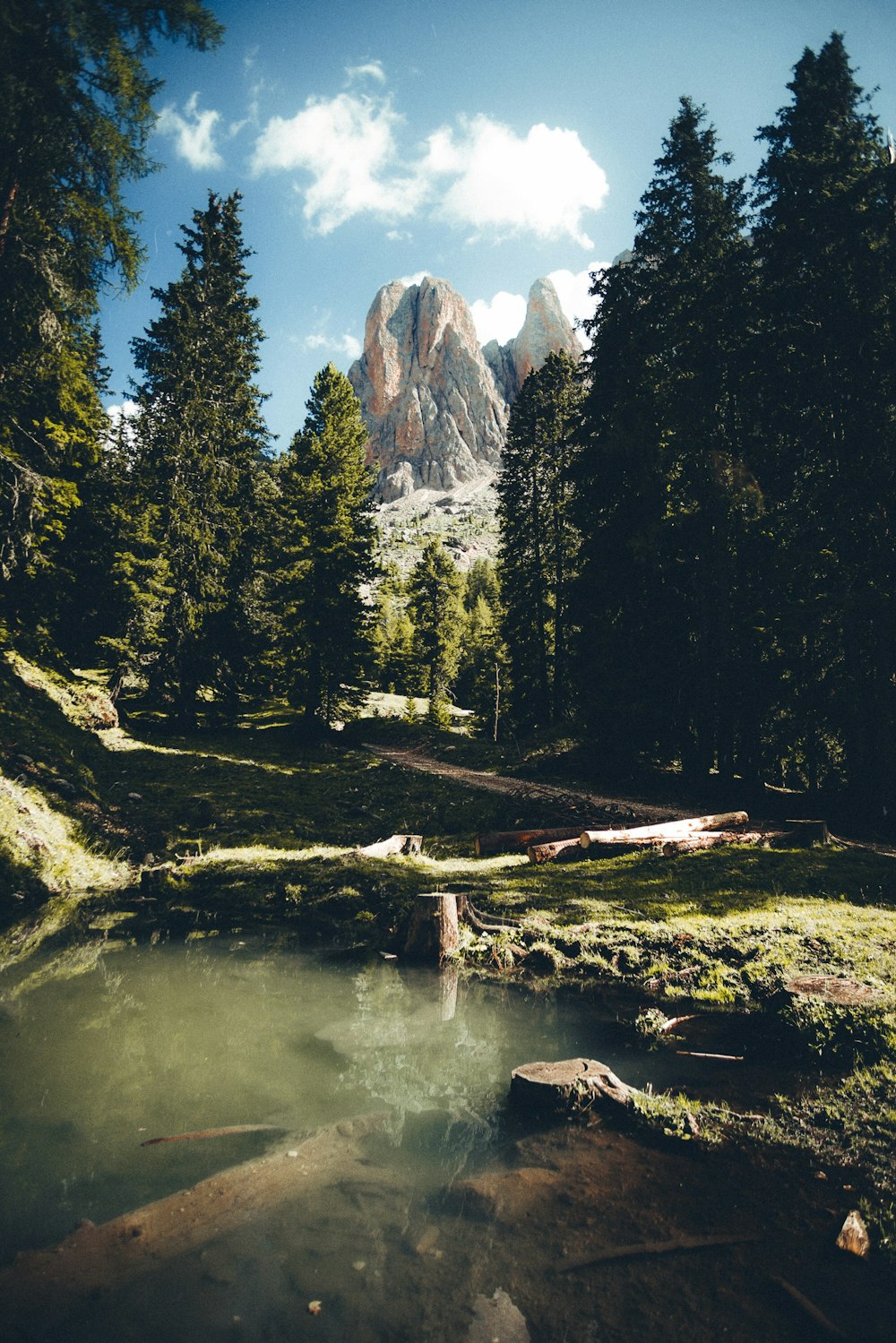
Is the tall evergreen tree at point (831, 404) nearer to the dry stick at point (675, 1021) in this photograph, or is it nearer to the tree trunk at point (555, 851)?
the tree trunk at point (555, 851)

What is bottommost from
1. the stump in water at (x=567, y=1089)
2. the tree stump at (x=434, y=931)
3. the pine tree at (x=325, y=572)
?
the tree stump at (x=434, y=931)

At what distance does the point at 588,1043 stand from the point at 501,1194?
2.37 metres

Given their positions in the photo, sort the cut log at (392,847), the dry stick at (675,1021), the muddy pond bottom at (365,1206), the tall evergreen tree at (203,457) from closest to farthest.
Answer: the muddy pond bottom at (365,1206) < the dry stick at (675,1021) < the cut log at (392,847) < the tall evergreen tree at (203,457)

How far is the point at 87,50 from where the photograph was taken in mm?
11289

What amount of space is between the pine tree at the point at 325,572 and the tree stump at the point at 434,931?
17655 millimetres

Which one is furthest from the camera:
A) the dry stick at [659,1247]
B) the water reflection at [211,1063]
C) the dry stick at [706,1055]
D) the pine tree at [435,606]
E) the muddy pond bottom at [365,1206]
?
the pine tree at [435,606]

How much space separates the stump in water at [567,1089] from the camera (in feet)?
15.4

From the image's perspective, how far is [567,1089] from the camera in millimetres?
4684

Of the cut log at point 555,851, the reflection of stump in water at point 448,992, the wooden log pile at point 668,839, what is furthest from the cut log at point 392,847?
the reflection of stump in water at point 448,992

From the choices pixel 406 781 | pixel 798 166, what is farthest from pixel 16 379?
pixel 798 166

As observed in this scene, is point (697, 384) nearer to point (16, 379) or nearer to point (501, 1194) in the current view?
point (16, 379)

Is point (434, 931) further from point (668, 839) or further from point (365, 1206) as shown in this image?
point (668, 839)

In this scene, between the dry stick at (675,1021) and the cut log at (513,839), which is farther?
the cut log at (513,839)

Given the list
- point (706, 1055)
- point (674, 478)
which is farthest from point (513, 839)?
point (674, 478)
